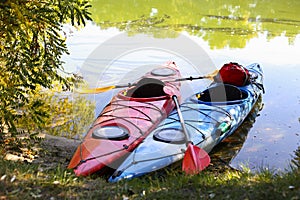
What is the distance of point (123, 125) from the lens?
530 centimetres

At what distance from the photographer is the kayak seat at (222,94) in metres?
6.62

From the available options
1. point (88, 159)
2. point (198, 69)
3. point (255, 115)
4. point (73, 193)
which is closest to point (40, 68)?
point (88, 159)

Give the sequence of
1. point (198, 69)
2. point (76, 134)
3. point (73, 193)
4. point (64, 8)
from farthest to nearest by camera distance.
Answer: point (198, 69)
point (76, 134)
point (64, 8)
point (73, 193)

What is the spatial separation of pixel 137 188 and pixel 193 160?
1.27m

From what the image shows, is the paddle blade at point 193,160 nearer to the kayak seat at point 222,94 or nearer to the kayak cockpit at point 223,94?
the kayak cockpit at point 223,94

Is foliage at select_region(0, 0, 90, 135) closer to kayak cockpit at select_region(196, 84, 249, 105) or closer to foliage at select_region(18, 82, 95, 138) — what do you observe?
foliage at select_region(18, 82, 95, 138)

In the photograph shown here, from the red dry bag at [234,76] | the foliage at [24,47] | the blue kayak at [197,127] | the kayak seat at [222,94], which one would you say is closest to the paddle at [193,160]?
the blue kayak at [197,127]

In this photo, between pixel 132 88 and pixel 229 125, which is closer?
pixel 229 125

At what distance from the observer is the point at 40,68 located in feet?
15.8

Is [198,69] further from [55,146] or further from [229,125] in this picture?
[55,146]

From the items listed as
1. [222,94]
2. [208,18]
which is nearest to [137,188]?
[222,94]

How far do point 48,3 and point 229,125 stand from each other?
3.10 meters

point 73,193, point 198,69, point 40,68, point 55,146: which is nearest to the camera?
point 73,193

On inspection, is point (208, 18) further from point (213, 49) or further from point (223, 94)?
point (223, 94)
